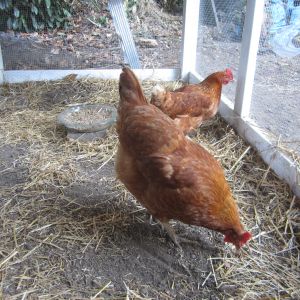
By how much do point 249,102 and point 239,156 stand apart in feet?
1.52

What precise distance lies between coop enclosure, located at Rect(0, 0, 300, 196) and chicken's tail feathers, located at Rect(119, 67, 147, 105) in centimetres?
100

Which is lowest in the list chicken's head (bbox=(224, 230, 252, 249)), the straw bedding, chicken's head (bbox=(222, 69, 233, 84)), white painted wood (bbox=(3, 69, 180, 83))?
the straw bedding

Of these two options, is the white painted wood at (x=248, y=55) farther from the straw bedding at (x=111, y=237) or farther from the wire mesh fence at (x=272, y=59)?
the straw bedding at (x=111, y=237)

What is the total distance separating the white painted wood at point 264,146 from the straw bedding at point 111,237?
56 mm

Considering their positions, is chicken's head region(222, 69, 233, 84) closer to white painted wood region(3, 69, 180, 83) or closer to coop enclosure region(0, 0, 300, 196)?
coop enclosure region(0, 0, 300, 196)

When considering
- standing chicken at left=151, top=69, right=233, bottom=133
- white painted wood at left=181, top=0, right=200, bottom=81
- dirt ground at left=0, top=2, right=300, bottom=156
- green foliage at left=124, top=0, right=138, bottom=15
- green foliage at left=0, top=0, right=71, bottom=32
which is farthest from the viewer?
green foliage at left=124, top=0, right=138, bottom=15

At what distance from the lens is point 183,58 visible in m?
3.82

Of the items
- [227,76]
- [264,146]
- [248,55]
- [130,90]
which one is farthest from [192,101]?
[130,90]

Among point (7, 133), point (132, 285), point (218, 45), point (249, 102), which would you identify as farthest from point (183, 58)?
point (132, 285)

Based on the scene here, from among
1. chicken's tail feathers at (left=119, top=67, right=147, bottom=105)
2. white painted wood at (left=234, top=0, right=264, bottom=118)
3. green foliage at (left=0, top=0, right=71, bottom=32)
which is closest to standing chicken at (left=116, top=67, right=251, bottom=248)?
chicken's tail feathers at (left=119, top=67, right=147, bottom=105)

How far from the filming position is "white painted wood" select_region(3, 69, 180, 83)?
3.76 meters

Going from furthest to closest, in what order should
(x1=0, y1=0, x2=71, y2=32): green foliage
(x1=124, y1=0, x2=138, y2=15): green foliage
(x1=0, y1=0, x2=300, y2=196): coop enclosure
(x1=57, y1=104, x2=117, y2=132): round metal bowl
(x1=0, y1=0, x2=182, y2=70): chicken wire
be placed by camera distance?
(x1=124, y1=0, x2=138, y2=15): green foliage, (x1=0, y1=0, x2=71, y2=32): green foliage, (x1=0, y1=0, x2=182, y2=70): chicken wire, (x1=57, y1=104, x2=117, y2=132): round metal bowl, (x1=0, y1=0, x2=300, y2=196): coop enclosure

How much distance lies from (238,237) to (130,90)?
94 cm

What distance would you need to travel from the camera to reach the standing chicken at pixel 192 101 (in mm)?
2533
